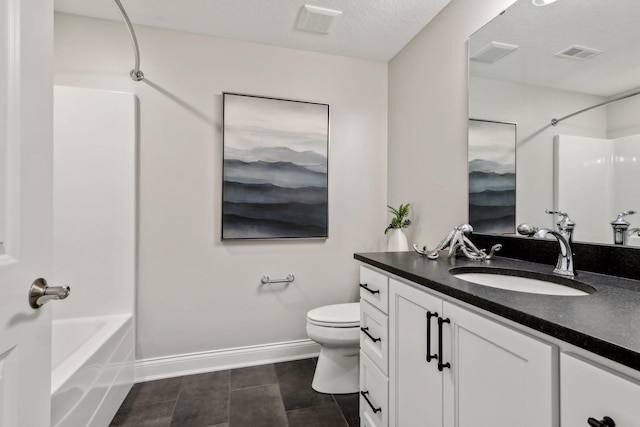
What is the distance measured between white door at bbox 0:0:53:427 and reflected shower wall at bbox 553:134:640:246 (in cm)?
172

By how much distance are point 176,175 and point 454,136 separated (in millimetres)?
1839

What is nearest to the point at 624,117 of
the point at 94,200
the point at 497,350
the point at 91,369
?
the point at 497,350

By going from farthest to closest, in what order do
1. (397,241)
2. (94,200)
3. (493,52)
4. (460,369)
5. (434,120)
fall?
1. (397,241)
2. (434,120)
3. (94,200)
4. (493,52)
5. (460,369)

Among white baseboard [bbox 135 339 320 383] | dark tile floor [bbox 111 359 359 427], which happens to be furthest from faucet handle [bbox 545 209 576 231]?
white baseboard [bbox 135 339 320 383]

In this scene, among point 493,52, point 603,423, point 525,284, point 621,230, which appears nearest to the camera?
point 603,423

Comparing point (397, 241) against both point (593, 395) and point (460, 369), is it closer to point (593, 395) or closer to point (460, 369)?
point (460, 369)

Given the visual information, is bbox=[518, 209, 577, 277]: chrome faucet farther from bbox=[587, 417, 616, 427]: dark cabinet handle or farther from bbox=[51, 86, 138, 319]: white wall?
bbox=[51, 86, 138, 319]: white wall

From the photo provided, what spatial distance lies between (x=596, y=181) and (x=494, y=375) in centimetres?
88

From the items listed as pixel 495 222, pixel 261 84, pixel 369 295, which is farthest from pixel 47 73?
pixel 495 222

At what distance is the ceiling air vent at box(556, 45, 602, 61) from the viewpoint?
119 centimetres

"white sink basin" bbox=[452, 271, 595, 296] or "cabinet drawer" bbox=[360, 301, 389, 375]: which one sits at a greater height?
"white sink basin" bbox=[452, 271, 595, 296]

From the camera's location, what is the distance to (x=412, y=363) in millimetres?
1117

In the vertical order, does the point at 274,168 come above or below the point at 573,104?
below

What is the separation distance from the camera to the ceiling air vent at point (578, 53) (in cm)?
119
